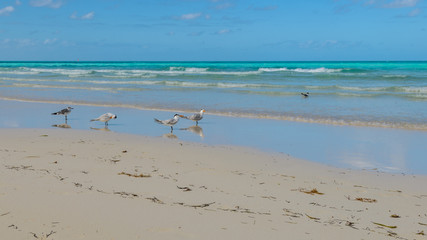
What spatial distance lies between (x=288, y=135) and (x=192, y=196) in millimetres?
5508

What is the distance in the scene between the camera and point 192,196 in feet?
15.8

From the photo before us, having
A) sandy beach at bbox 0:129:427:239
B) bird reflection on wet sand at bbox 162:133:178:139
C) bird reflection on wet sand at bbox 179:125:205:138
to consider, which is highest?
sandy beach at bbox 0:129:427:239

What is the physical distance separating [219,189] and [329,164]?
260 centimetres

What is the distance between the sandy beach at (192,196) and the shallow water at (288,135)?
0.78 metres

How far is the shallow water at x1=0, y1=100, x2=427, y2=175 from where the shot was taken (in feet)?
25.2

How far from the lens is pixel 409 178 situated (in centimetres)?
639

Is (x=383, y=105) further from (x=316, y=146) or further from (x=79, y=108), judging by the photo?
(x=79, y=108)

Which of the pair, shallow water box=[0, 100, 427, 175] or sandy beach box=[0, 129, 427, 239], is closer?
sandy beach box=[0, 129, 427, 239]

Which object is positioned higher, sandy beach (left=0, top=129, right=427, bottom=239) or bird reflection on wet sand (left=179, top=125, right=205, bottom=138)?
sandy beach (left=0, top=129, right=427, bottom=239)

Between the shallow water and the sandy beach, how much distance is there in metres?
0.78

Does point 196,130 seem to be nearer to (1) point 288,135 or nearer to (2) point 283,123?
(1) point 288,135

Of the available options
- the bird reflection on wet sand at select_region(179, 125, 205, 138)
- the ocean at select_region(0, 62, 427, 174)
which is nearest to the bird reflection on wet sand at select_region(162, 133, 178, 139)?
the ocean at select_region(0, 62, 427, 174)

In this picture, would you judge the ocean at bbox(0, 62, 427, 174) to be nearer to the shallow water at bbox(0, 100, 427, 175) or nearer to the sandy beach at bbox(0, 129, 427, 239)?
the shallow water at bbox(0, 100, 427, 175)

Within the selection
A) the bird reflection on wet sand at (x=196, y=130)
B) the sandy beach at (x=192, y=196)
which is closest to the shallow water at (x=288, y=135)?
the bird reflection on wet sand at (x=196, y=130)
